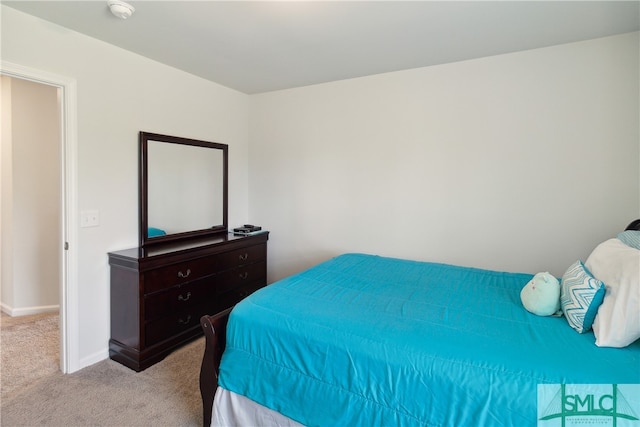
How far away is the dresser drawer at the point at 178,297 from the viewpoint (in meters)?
2.42

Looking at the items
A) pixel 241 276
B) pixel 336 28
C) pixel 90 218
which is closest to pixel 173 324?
pixel 241 276

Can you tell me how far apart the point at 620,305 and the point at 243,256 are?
2.80 m

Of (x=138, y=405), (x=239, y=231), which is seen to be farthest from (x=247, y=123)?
(x=138, y=405)

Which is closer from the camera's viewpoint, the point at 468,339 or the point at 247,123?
the point at 468,339

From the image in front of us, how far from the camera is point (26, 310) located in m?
3.31

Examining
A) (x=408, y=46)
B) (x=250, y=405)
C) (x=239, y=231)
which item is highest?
(x=408, y=46)

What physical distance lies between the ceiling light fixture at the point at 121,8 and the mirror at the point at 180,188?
930 mm

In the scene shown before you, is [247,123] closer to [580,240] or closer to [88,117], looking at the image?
[88,117]

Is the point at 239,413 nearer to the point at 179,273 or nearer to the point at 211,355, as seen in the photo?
the point at 211,355

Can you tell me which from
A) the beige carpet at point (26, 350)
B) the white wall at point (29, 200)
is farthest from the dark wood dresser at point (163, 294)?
the white wall at point (29, 200)

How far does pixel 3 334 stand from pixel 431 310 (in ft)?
11.8

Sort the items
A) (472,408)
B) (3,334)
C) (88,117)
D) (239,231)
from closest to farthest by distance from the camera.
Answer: (472,408) → (88,117) → (3,334) → (239,231)

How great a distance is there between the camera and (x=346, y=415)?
4.56 feet

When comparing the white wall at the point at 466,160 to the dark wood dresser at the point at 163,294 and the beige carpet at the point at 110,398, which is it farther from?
the beige carpet at the point at 110,398
